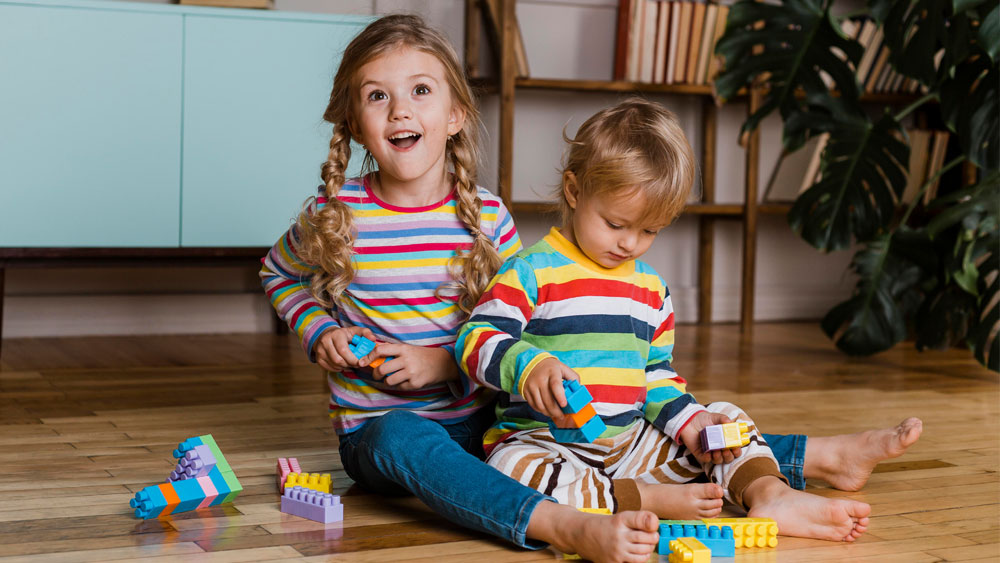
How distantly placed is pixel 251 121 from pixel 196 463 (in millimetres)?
1447

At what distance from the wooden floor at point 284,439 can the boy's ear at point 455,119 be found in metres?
0.49

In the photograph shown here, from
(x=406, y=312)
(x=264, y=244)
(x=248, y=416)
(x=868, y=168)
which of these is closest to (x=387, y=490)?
(x=406, y=312)

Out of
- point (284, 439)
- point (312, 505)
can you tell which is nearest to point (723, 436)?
point (312, 505)

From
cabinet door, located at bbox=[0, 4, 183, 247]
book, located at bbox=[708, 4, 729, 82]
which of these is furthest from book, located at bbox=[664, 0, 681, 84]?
cabinet door, located at bbox=[0, 4, 183, 247]

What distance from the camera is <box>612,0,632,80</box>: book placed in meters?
3.11

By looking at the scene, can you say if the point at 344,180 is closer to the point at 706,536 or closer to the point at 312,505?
the point at 312,505

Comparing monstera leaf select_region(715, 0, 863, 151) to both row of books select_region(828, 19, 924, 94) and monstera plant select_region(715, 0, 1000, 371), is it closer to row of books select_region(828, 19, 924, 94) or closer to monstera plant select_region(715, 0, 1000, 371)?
monstera plant select_region(715, 0, 1000, 371)

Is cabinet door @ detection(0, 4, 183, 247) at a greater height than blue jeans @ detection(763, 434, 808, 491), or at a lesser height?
greater

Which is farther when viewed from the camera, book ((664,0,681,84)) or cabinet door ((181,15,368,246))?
book ((664,0,681,84))

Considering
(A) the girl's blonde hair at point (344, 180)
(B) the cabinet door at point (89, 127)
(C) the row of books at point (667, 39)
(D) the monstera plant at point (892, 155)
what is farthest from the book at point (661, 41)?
(A) the girl's blonde hair at point (344, 180)

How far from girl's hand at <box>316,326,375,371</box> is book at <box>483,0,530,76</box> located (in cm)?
181

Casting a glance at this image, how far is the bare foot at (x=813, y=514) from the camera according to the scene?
3.75 ft

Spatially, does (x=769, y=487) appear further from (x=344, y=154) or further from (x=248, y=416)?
(x=248, y=416)

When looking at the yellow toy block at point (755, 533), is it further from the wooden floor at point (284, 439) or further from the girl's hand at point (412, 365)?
the girl's hand at point (412, 365)
